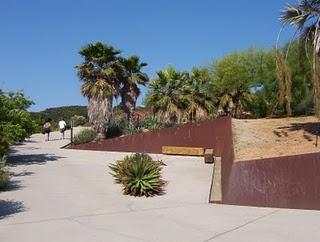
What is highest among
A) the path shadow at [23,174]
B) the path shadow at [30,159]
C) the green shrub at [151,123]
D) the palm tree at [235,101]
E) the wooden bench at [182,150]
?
the palm tree at [235,101]

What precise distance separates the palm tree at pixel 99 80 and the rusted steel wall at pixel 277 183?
50.4 feet

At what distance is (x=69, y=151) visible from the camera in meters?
26.2

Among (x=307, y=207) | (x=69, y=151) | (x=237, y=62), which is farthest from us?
(x=237, y=62)

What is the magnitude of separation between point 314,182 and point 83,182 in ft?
23.0

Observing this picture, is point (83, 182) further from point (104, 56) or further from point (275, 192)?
point (104, 56)

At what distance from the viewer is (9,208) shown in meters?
12.1

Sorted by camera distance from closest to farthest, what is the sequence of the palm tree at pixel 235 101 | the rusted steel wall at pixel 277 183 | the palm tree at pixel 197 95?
the rusted steel wall at pixel 277 183 < the palm tree at pixel 197 95 < the palm tree at pixel 235 101

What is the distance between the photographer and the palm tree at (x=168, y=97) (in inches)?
1270

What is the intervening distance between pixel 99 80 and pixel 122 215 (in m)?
17.7

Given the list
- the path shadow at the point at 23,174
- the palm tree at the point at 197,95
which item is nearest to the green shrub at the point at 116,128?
the palm tree at the point at 197,95

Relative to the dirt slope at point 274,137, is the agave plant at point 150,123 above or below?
above

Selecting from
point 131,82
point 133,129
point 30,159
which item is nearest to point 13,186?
point 30,159

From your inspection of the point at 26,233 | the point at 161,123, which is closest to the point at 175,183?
the point at 26,233

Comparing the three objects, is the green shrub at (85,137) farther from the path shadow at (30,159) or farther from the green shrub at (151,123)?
the path shadow at (30,159)
